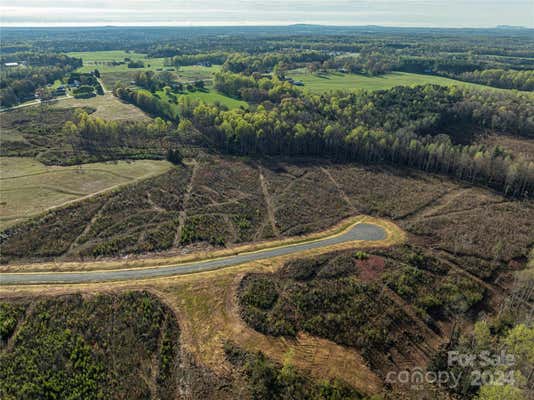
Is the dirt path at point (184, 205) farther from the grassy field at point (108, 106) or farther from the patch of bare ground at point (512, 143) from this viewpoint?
the patch of bare ground at point (512, 143)

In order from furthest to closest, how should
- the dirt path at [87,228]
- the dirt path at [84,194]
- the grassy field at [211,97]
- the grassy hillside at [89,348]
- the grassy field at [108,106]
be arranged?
the grassy field at [211,97]
the grassy field at [108,106]
the dirt path at [84,194]
the dirt path at [87,228]
the grassy hillside at [89,348]

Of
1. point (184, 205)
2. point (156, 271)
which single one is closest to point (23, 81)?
point (184, 205)

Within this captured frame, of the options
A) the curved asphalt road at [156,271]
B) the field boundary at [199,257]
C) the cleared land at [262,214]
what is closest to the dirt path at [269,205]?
the cleared land at [262,214]

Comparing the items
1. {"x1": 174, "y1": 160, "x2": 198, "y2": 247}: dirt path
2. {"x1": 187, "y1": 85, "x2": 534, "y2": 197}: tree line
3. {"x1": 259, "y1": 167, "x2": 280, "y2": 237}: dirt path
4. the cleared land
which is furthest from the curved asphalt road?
{"x1": 187, "y1": 85, "x2": 534, "y2": 197}: tree line

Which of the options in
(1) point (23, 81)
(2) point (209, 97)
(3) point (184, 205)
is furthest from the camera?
(1) point (23, 81)

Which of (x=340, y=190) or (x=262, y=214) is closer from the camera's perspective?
(x=262, y=214)

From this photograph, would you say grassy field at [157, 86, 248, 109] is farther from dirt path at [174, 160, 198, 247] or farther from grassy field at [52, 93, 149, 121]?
dirt path at [174, 160, 198, 247]

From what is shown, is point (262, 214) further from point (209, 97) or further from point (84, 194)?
point (209, 97)

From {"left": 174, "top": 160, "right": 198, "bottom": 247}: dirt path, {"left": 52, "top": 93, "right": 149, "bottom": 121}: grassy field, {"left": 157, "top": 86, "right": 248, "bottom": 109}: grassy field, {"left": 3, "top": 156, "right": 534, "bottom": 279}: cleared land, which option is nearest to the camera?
{"left": 3, "top": 156, "right": 534, "bottom": 279}: cleared land
